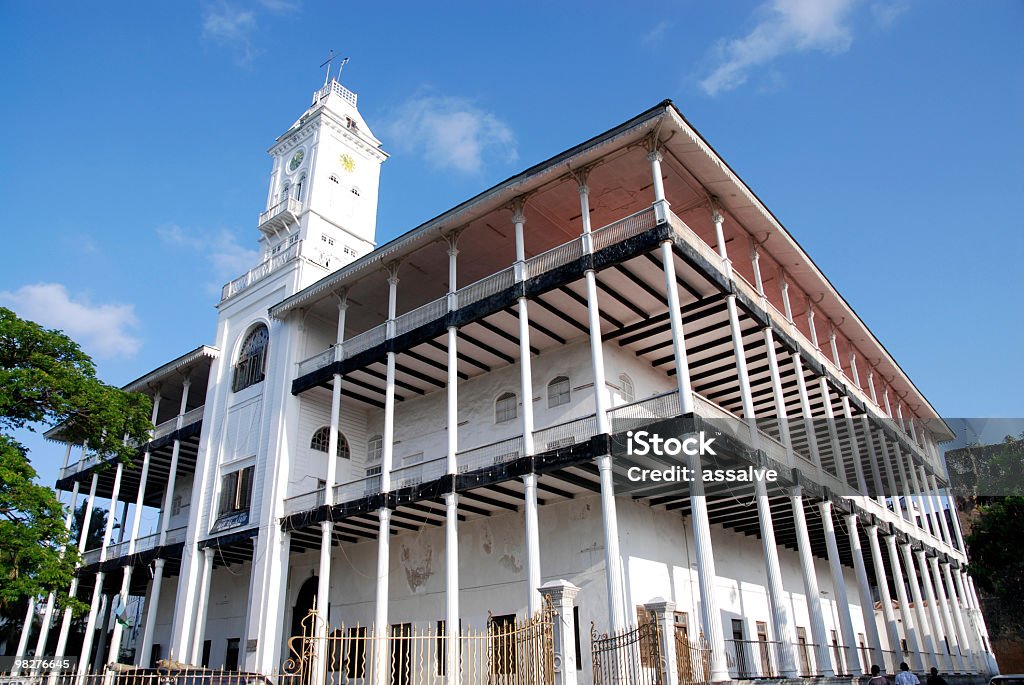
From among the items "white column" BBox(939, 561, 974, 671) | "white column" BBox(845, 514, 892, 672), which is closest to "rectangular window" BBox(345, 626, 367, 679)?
"white column" BBox(845, 514, 892, 672)

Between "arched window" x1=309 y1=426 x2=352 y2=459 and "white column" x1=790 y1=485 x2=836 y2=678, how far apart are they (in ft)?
50.5

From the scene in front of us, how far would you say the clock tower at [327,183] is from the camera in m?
33.4

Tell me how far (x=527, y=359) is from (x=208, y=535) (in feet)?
49.2

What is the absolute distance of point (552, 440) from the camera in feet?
66.1

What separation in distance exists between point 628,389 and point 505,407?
3932 millimetres

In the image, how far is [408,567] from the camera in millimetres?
24562

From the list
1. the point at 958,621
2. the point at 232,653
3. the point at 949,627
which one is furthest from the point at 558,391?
the point at 958,621

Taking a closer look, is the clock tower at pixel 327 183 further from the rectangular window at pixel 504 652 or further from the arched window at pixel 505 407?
the rectangular window at pixel 504 652

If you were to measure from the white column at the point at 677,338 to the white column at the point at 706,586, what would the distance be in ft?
4.14

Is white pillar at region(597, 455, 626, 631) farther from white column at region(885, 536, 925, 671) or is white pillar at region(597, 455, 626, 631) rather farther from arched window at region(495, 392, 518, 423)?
white column at region(885, 536, 925, 671)

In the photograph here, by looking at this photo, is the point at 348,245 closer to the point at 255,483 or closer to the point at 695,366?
the point at 255,483

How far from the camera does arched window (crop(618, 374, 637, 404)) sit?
2294cm

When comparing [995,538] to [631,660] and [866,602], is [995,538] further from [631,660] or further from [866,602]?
[631,660]

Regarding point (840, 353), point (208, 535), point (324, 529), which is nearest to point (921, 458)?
point (840, 353)
